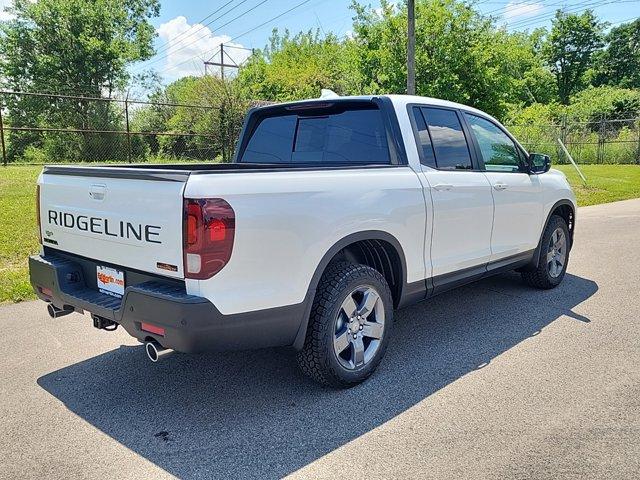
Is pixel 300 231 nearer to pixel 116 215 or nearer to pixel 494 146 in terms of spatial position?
pixel 116 215

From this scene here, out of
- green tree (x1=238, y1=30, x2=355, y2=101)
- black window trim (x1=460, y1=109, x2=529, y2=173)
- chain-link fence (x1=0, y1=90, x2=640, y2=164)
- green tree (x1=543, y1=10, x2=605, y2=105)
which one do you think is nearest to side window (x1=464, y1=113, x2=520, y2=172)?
black window trim (x1=460, y1=109, x2=529, y2=173)

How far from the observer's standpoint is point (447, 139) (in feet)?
14.5

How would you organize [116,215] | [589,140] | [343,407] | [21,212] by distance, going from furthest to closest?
[589,140], [21,212], [343,407], [116,215]

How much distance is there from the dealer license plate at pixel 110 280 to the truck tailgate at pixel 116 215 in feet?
0.19

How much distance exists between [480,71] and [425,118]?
55.8ft

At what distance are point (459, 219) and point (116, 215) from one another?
256 cm

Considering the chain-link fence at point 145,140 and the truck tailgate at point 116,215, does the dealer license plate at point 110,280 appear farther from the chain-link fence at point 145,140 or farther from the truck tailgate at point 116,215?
the chain-link fence at point 145,140

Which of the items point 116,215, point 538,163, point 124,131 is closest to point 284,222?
point 116,215

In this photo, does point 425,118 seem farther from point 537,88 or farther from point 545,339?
point 537,88

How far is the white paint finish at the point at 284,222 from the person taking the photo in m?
2.78

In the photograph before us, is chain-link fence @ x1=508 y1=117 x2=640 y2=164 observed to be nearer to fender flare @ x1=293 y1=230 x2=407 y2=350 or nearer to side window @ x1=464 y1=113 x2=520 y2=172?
side window @ x1=464 y1=113 x2=520 y2=172

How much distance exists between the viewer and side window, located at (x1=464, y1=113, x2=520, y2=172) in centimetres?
481

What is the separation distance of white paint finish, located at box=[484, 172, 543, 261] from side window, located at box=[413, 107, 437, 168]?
0.78 metres

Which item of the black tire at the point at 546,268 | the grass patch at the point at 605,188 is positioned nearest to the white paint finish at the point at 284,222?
the black tire at the point at 546,268
